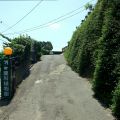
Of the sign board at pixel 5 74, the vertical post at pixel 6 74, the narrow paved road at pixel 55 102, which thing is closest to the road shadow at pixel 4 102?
the narrow paved road at pixel 55 102

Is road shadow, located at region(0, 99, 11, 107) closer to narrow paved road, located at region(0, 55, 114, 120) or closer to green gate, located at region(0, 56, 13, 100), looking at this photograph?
narrow paved road, located at region(0, 55, 114, 120)

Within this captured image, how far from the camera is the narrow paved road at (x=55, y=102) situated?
53.6 feet

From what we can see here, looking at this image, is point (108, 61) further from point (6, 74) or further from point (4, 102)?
point (6, 74)

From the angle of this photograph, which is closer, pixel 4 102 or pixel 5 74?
pixel 4 102

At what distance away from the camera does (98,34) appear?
23328mm

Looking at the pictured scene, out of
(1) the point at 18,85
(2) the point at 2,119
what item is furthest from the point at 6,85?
(2) the point at 2,119

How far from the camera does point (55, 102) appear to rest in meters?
19.0

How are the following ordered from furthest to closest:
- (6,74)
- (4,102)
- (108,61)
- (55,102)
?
(6,74) → (4,102) → (55,102) → (108,61)

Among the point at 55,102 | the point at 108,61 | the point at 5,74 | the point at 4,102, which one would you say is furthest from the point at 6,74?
the point at 108,61

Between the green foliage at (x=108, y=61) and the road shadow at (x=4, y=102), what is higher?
the green foliage at (x=108, y=61)

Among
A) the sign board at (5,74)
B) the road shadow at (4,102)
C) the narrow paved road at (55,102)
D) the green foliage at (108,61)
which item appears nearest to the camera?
the narrow paved road at (55,102)

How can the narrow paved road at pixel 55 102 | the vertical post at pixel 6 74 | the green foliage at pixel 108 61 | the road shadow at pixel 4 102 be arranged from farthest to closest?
the vertical post at pixel 6 74
the road shadow at pixel 4 102
the green foliage at pixel 108 61
the narrow paved road at pixel 55 102

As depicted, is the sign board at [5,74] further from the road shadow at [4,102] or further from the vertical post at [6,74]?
the road shadow at [4,102]

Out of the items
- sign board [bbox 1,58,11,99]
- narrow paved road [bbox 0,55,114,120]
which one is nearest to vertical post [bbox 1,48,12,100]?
sign board [bbox 1,58,11,99]
